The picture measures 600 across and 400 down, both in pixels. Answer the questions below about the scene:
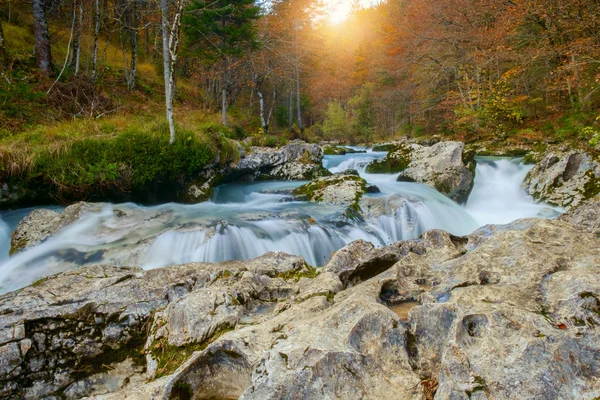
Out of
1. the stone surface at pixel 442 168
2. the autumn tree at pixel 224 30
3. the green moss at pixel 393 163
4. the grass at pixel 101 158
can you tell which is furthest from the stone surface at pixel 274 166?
the autumn tree at pixel 224 30

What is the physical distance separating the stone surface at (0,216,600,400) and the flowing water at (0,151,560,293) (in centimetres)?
249

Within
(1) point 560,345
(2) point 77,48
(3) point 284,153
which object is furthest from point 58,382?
(2) point 77,48

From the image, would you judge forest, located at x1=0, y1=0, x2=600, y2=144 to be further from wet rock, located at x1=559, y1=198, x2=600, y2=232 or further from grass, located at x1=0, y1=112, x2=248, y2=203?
wet rock, located at x1=559, y1=198, x2=600, y2=232

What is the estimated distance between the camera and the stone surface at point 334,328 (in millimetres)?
1656

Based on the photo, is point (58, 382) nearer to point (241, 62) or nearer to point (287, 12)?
point (241, 62)

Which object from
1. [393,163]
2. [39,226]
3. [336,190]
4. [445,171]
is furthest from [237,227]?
[393,163]

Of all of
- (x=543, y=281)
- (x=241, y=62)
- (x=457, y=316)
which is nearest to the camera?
(x=457, y=316)

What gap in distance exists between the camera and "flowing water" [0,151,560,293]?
232 inches

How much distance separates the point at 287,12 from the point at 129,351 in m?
28.3

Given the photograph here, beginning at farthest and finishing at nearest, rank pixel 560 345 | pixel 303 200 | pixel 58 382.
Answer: pixel 303 200, pixel 58 382, pixel 560 345

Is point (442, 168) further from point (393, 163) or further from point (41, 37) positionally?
point (41, 37)

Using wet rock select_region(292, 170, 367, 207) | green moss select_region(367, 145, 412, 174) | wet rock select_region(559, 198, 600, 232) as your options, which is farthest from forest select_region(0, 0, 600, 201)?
wet rock select_region(559, 198, 600, 232)

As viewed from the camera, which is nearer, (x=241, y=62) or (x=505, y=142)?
(x=505, y=142)

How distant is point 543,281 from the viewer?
2.27 m
